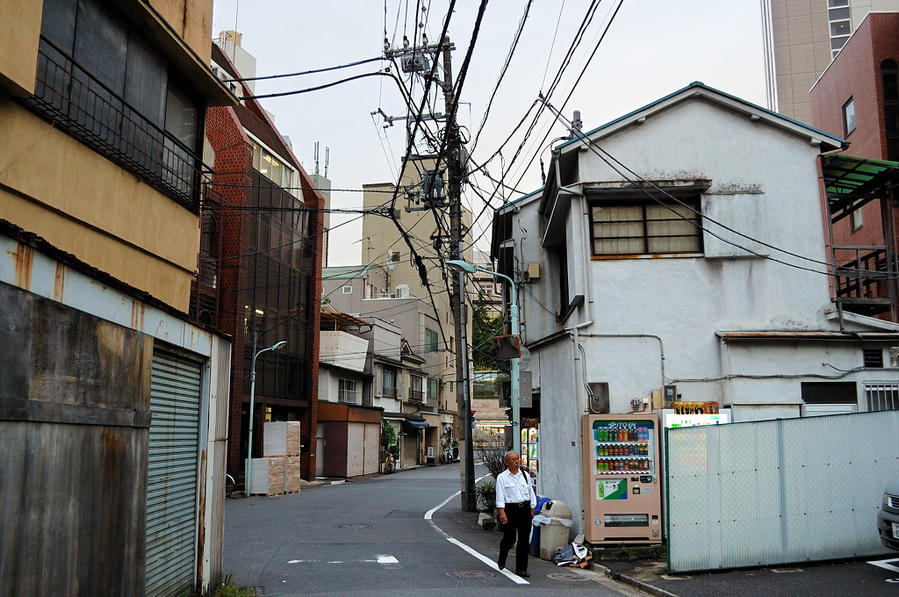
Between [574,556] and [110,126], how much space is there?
31.3 ft

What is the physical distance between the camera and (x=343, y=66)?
1395cm

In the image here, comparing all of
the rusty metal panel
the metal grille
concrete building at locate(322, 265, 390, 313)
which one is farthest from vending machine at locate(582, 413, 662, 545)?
concrete building at locate(322, 265, 390, 313)

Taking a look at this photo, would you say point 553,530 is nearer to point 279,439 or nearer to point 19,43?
point 19,43

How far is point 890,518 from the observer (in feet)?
32.3

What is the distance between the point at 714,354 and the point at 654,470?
111 inches

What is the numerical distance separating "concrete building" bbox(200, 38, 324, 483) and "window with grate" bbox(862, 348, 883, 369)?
69.5 ft

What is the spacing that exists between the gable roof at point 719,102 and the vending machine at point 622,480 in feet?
18.6

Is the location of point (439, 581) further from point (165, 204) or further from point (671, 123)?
point (671, 123)

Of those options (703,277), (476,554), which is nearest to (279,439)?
(476,554)

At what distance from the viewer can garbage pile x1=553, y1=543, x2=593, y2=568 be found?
40.8 feet

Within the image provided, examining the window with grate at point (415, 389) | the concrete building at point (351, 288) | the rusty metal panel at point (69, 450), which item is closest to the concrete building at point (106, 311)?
the rusty metal panel at point (69, 450)

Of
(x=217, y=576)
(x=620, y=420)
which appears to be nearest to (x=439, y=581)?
(x=217, y=576)

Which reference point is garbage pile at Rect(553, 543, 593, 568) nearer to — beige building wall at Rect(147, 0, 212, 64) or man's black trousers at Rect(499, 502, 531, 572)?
man's black trousers at Rect(499, 502, 531, 572)

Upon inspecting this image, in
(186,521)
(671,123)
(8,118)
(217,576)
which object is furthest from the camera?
(671,123)
